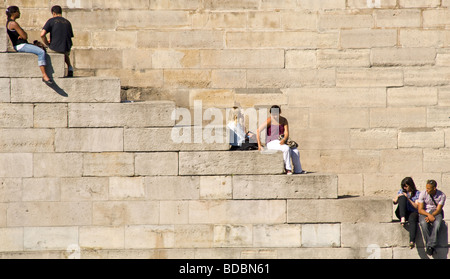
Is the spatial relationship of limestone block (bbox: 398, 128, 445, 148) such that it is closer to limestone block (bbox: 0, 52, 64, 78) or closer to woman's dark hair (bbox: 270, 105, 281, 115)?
woman's dark hair (bbox: 270, 105, 281, 115)

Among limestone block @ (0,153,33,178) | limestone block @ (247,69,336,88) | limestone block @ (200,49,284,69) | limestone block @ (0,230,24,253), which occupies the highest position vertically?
limestone block @ (200,49,284,69)

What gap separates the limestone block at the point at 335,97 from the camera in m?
13.6

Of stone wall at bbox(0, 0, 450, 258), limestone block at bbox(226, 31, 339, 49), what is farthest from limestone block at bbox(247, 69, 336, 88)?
limestone block at bbox(226, 31, 339, 49)

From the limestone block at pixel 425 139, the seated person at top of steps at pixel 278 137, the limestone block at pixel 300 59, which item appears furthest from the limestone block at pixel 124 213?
the limestone block at pixel 425 139

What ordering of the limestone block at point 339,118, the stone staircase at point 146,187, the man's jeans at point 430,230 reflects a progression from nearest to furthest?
1. the stone staircase at point 146,187
2. the man's jeans at point 430,230
3. the limestone block at point 339,118

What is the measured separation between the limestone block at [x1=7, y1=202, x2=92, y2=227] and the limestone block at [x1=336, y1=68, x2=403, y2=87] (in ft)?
17.6

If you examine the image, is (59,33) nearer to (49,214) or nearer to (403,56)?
(49,214)

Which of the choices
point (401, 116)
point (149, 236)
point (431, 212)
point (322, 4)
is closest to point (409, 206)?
point (431, 212)

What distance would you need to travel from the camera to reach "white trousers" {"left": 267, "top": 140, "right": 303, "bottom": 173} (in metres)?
12.2

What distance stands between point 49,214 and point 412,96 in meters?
7.14

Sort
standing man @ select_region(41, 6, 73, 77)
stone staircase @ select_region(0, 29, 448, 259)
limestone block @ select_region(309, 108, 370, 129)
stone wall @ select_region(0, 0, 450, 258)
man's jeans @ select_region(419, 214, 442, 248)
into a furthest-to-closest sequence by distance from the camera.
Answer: limestone block @ select_region(309, 108, 370, 129)
stone wall @ select_region(0, 0, 450, 258)
standing man @ select_region(41, 6, 73, 77)
man's jeans @ select_region(419, 214, 442, 248)
stone staircase @ select_region(0, 29, 448, 259)

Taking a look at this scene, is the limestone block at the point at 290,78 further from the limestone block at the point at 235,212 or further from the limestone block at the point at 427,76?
the limestone block at the point at 235,212

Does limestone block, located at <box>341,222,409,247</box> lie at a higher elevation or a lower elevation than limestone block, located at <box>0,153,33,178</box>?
lower

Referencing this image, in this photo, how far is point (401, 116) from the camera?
44.8 ft
